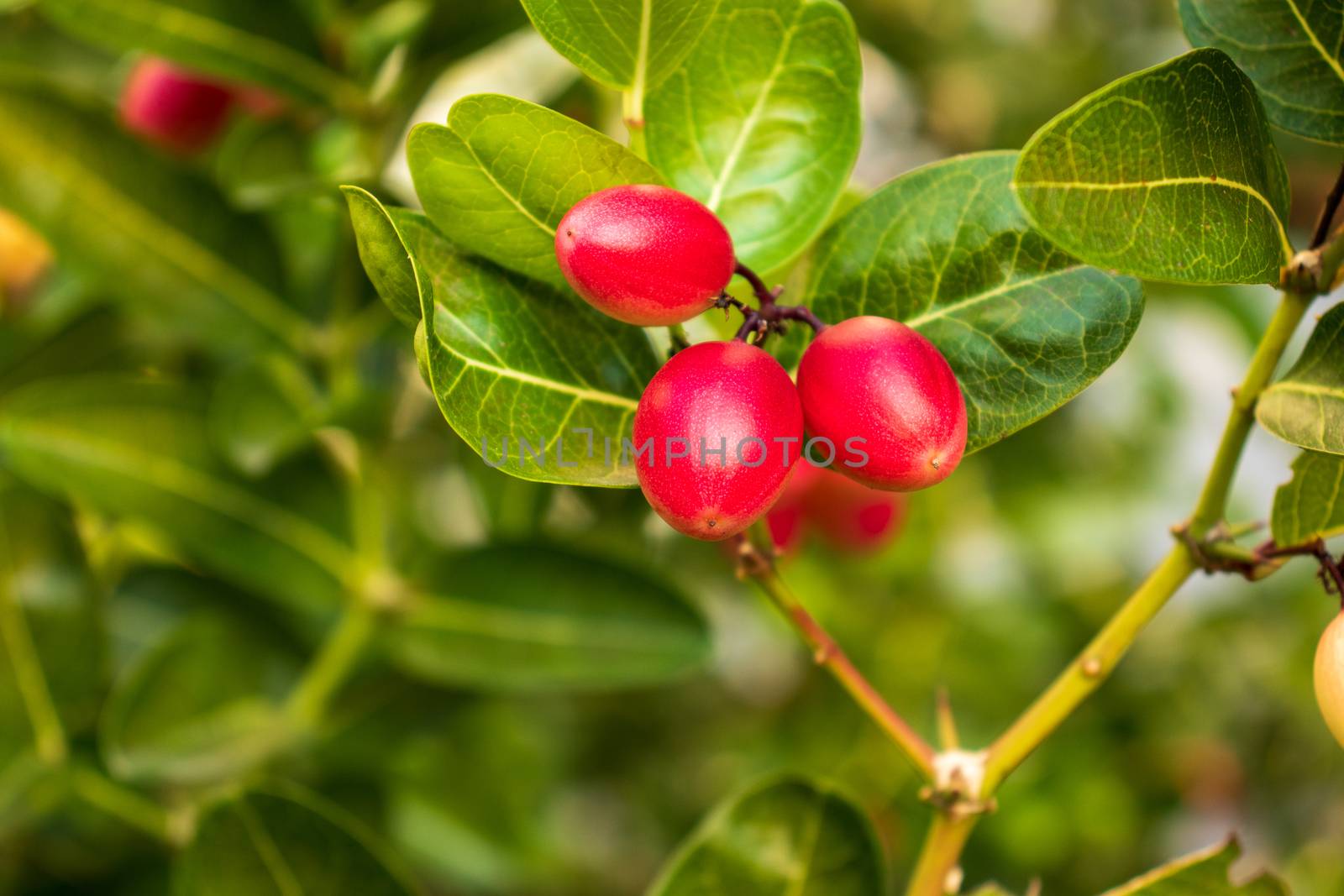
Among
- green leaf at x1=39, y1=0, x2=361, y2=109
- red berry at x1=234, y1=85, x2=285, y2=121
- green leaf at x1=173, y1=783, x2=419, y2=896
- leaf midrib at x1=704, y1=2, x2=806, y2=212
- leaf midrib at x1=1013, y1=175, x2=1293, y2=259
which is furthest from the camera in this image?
red berry at x1=234, y1=85, x2=285, y2=121

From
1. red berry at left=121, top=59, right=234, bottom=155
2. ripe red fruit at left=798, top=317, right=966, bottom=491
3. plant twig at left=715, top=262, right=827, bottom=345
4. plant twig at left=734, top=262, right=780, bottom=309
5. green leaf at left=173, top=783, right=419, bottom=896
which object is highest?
red berry at left=121, top=59, right=234, bottom=155

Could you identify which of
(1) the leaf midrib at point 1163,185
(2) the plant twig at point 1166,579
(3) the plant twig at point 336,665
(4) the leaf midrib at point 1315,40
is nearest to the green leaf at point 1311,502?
(2) the plant twig at point 1166,579

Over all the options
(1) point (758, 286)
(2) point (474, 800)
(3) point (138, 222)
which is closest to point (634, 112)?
(1) point (758, 286)

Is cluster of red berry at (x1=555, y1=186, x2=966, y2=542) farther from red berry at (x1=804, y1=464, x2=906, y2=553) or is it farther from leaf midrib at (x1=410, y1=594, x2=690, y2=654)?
red berry at (x1=804, y1=464, x2=906, y2=553)

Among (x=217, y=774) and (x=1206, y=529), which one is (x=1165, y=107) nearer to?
(x=1206, y=529)

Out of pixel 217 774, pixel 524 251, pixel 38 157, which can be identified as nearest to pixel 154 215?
pixel 38 157

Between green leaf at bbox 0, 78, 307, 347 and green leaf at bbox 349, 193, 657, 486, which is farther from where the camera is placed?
green leaf at bbox 0, 78, 307, 347

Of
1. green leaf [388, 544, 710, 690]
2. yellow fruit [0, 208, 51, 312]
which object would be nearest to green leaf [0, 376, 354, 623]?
green leaf [388, 544, 710, 690]
